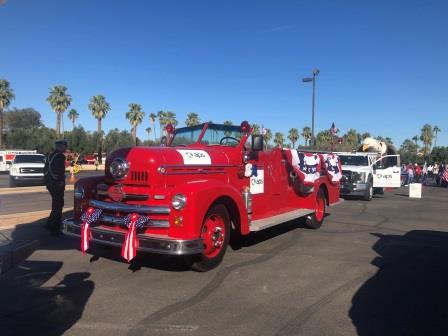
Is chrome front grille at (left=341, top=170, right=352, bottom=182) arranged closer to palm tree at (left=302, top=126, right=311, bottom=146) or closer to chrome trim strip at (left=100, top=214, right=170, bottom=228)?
chrome trim strip at (left=100, top=214, right=170, bottom=228)

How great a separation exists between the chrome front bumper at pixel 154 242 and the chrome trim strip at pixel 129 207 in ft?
1.00

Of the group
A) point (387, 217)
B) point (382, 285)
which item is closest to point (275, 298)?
point (382, 285)

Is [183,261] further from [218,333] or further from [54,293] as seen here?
[218,333]

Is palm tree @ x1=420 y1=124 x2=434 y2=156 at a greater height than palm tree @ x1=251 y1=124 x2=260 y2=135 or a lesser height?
greater

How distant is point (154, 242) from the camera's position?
17.3 feet

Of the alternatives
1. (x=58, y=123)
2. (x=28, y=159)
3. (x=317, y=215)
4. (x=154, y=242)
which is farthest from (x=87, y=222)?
(x=58, y=123)

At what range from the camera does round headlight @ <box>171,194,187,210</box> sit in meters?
5.45

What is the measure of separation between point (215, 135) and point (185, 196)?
2.40m

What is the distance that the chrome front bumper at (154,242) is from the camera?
5156 mm

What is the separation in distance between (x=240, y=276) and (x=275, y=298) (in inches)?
37.5

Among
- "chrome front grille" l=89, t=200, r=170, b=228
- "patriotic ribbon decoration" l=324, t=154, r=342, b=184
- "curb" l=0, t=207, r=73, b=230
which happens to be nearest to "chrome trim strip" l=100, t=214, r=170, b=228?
"chrome front grille" l=89, t=200, r=170, b=228

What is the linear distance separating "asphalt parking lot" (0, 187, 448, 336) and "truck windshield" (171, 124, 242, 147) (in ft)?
6.25

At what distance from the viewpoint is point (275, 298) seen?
16.4ft

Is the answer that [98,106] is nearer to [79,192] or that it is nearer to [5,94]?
[5,94]
